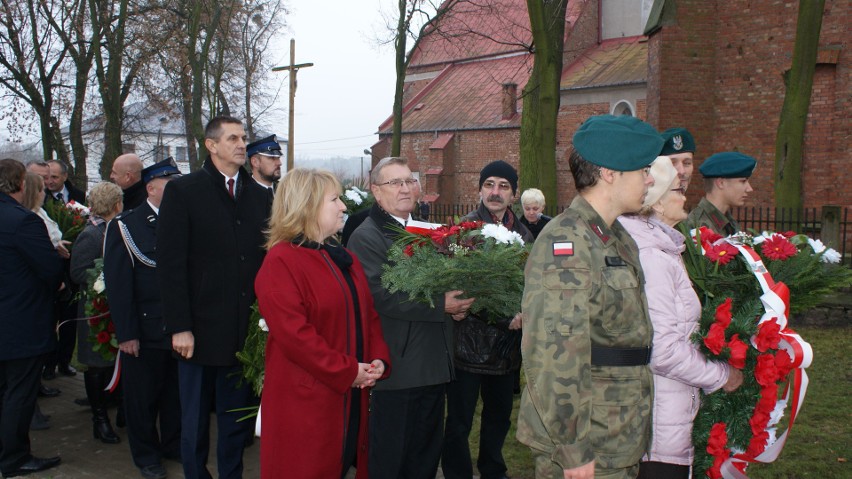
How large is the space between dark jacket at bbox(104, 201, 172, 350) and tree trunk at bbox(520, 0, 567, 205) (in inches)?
314

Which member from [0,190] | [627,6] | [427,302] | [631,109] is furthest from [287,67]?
[427,302]

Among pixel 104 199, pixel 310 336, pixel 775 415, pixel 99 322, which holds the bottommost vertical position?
pixel 99 322

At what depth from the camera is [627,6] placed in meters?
37.2

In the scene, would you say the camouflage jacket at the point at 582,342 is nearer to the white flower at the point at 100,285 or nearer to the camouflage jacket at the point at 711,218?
the camouflage jacket at the point at 711,218

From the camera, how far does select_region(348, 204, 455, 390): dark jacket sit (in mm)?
4082

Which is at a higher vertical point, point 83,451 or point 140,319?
point 140,319

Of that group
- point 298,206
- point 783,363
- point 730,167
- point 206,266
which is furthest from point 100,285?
point 783,363

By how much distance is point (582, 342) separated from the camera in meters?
2.63

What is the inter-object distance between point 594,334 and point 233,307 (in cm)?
265

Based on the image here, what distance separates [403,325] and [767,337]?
1873mm

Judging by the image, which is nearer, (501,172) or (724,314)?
(724,314)

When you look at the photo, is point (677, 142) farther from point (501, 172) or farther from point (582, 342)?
point (582, 342)

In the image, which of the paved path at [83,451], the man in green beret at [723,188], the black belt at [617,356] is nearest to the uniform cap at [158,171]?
the paved path at [83,451]

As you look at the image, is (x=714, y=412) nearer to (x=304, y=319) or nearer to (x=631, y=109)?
(x=304, y=319)
